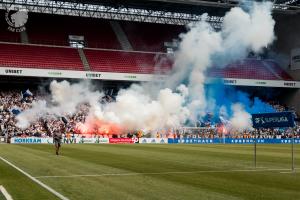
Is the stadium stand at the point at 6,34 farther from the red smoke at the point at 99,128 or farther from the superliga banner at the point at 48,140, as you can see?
the superliga banner at the point at 48,140

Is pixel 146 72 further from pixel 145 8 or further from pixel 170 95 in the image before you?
pixel 145 8

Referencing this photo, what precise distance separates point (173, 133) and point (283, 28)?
28735 mm

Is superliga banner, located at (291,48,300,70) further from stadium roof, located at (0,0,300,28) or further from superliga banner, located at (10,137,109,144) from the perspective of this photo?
superliga banner, located at (10,137,109,144)

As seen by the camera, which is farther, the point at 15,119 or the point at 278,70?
the point at 278,70

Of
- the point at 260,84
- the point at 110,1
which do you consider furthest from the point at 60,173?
the point at 260,84

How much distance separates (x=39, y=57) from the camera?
69.2 m

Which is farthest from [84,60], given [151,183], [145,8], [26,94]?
[151,183]

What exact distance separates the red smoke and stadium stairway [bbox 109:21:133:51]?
16549 millimetres

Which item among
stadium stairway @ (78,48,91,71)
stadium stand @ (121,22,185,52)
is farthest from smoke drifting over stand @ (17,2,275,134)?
stadium stand @ (121,22,185,52)

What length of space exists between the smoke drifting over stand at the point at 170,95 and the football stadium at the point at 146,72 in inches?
6.0

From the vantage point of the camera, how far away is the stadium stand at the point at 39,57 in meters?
66.2

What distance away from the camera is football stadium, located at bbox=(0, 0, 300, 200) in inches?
2409

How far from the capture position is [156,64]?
7531 cm

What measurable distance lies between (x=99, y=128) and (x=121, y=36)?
19729 mm
